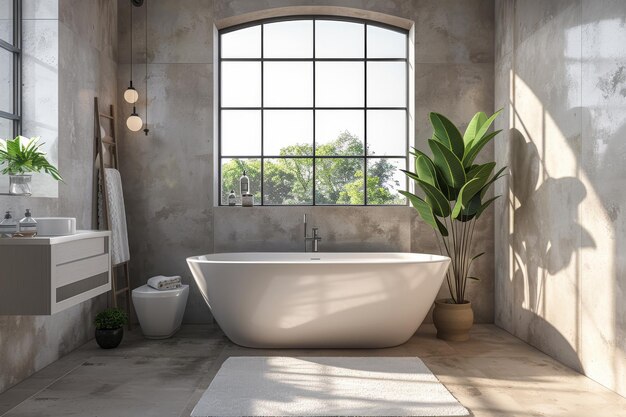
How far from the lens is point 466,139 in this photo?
13.6ft

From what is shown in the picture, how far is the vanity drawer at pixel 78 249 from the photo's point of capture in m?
2.57

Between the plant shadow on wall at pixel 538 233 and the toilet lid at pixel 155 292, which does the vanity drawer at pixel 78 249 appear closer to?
the toilet lid at pixel 155 292

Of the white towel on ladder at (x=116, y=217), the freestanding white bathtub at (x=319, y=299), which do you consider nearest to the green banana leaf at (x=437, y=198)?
the freestanding white bathtub at (x=319, y=299)

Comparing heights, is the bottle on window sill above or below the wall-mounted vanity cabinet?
above

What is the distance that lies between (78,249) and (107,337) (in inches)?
47.9

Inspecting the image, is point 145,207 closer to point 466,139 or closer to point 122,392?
point 122,392

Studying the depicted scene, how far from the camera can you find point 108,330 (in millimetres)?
3740

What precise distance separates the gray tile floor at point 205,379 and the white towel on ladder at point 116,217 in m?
0.68

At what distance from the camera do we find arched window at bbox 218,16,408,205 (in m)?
4.90

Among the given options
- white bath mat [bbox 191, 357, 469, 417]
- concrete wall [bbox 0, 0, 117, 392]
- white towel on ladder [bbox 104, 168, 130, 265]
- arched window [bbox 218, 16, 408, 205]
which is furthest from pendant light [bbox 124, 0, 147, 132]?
white bath mat [bbox 191, 357, 469, 417]

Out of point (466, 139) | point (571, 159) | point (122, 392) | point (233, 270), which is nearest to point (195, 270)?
point (233, 270)

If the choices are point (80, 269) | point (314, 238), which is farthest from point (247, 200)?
point (80, 269)

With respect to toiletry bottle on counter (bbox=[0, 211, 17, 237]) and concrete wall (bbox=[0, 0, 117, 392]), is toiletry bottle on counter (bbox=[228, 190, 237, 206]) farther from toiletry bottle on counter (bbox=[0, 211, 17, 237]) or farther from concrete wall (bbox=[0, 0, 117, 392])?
toiletry bottle on counter (bbox=[0, 211, 17, 237])

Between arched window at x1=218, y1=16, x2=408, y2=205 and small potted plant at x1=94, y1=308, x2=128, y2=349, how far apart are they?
5.11ft
